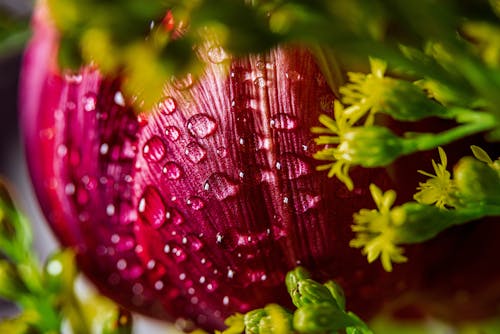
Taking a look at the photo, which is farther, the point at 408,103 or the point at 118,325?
the point at 118,325

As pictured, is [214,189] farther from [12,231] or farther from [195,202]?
[12,231]

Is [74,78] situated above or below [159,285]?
above

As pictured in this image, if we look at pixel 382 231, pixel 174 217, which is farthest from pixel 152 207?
pixel 382 231

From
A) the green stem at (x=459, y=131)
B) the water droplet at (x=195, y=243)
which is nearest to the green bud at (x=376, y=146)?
the green stem at (x=459, y=131)

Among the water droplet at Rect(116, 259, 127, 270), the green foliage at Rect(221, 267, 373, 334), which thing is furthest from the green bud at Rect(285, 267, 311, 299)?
the water droplet at Rect(116, 259, 127, 270)

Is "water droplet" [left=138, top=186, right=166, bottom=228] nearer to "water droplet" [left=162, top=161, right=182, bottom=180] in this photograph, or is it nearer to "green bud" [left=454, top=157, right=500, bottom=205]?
"water droplet" [left=162, top=161, right=182, bottom=180]

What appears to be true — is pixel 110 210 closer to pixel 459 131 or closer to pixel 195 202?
pixel 195 202
